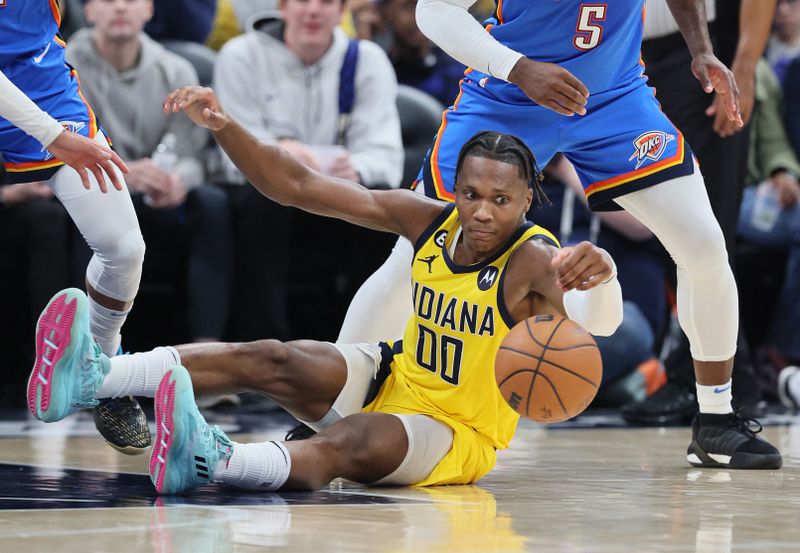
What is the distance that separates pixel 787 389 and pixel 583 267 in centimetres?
381

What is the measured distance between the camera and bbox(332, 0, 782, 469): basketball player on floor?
A: 4016 mm

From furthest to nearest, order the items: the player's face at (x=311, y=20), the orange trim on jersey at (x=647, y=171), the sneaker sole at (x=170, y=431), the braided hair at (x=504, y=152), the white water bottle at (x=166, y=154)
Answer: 1. the player's face at (x=311, y=20)
2. the white water bottle at (x=166, y=154)
3. the orange trim on jersey at (x=647, y=171)
4. the braided hair at (x=504, y=152)
5. the sneaker sole at (x=170, y=431)

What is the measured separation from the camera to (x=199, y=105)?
3676 mm

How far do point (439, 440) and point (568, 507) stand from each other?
493 mm

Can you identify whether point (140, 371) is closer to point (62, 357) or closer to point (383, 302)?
point (62, 357)

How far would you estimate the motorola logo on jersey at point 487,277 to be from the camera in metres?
3.64

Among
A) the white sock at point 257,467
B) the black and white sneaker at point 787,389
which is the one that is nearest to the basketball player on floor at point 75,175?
the white sock at point 257,467

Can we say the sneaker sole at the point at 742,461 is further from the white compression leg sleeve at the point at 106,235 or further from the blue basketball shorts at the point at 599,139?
the white compression leg sleeve at the point at 106,235

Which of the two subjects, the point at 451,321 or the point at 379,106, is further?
the point at 379,106

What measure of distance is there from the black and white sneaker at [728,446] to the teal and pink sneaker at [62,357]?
196cm

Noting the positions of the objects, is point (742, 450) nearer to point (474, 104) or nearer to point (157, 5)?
point (474, 104)

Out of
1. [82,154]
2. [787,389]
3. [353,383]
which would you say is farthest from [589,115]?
[787,389]

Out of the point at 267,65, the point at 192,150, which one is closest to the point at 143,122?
the point at 192,150

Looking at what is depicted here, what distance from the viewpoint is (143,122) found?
6.72 metres
